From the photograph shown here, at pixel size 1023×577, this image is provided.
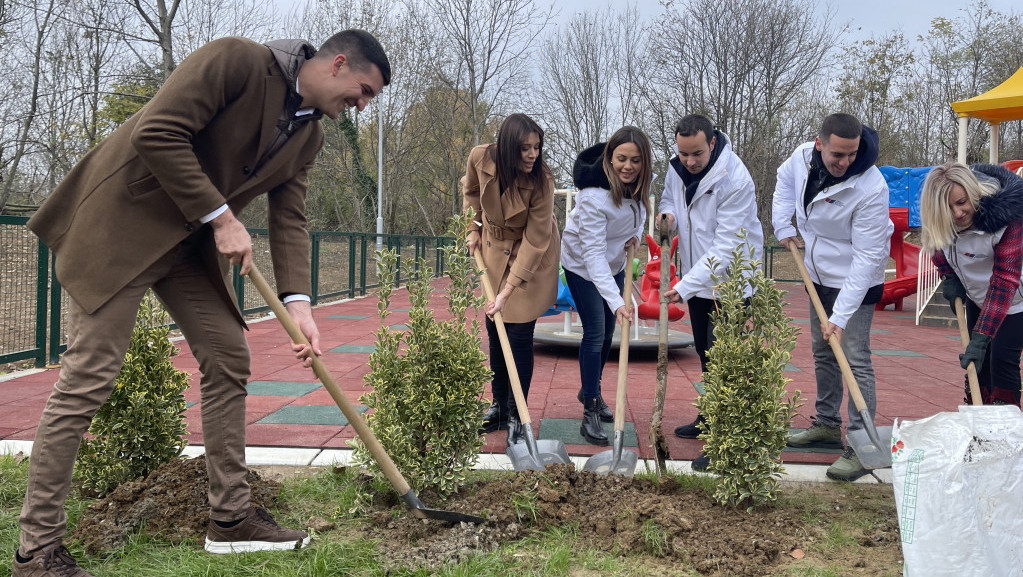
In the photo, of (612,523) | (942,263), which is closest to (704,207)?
(942,263)

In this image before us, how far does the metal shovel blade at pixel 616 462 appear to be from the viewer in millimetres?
3203

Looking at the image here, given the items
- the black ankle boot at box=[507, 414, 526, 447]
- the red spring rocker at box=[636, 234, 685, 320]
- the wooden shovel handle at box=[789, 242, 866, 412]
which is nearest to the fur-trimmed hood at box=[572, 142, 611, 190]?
the wooden shovel handle at box=[789, 242, 866, 412]

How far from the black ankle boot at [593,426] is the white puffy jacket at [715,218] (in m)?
0.82

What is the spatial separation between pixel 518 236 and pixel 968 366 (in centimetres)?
228

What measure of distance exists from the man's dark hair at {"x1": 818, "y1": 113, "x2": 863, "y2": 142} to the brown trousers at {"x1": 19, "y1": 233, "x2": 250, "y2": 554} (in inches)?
111

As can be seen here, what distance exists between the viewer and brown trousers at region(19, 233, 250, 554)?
2.17 m

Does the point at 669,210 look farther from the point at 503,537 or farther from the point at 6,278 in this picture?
the point at 6,278

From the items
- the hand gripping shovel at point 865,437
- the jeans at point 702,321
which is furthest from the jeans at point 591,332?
the hand gripping shovel at point 865,437

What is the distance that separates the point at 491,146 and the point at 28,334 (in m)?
4.60

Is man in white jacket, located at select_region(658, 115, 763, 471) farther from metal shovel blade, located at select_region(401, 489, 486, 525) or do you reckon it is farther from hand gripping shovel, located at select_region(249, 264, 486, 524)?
hand gripping shovel, located at select_region(249, 264, 486, 524)

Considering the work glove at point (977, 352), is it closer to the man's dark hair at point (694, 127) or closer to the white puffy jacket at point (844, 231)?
the white puffy jacket at point (844, 231)

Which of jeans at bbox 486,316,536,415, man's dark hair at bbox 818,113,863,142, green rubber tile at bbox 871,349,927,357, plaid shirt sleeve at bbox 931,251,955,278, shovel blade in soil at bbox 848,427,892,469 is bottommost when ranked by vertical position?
green rubber tile at bbox 871,349,927,357

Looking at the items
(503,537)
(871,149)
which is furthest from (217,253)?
(871,149)

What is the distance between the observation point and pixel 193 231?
2367 millimetres
